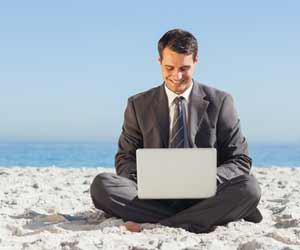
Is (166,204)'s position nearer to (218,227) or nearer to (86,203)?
(218,227)

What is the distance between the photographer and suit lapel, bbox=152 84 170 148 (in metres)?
4.05

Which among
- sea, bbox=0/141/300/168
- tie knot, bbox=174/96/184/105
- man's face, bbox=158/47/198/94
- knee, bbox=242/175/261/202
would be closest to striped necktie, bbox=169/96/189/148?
tie knot, bbox=174/96/184/105

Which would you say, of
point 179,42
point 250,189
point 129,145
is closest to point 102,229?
point 129,145

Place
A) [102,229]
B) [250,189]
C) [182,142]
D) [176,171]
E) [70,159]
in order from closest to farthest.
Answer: [176,171], [102,229], [250,189], [182,142], [70,159]

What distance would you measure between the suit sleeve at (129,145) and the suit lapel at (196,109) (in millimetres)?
390

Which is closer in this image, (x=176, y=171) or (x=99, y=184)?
(x=176, y=171)

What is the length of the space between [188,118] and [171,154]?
591 millimetres

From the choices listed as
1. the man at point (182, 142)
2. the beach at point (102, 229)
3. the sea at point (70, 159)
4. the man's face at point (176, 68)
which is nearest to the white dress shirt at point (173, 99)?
the man at point (182, 142)

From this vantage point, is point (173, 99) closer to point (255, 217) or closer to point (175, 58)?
point (175, 58)

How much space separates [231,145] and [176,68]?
633 mm

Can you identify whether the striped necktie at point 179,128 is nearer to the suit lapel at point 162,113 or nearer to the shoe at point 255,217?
the suit lapel at point 162,113

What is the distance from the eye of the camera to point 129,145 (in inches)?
166

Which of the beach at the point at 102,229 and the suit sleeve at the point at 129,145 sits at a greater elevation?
the suit sleeve at the point at 129,145

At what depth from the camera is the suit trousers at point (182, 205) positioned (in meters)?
3.86
